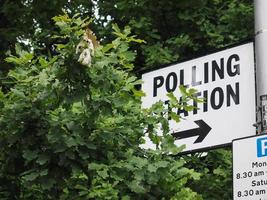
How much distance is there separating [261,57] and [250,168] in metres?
0.75

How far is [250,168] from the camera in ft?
9.75

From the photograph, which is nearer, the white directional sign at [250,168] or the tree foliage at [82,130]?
the white directional sign at [250,168]

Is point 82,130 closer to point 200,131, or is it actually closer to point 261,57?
point 200,131

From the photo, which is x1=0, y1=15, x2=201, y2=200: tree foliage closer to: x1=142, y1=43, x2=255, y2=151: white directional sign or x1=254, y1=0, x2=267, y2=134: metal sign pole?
x1=142, y1=43, x2=255, y2=151: white directional sign

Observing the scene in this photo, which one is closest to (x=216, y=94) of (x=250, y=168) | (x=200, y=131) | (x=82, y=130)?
(x=200, y=131)

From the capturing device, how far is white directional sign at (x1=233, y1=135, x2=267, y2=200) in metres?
2.89

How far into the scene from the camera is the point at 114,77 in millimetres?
4117

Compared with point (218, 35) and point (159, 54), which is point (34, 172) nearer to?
point (159, 54)

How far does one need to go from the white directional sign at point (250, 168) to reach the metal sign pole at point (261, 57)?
200 mm

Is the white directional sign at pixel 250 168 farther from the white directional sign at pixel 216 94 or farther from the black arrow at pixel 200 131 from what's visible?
the black arrow at pixel 200 131

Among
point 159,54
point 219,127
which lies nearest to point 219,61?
point 219,127

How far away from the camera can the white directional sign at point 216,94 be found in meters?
3.57

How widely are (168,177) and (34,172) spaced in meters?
0.94

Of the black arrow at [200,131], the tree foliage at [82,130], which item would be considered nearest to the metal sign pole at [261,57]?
the black arrow at [200,131]
